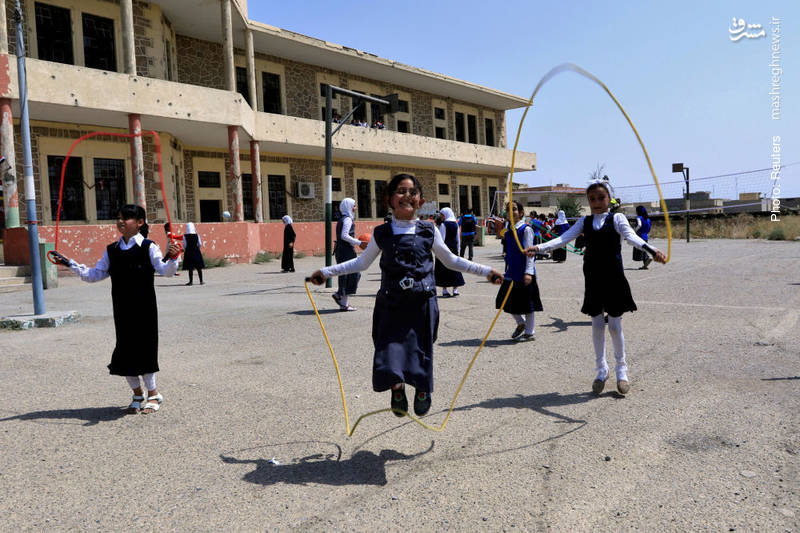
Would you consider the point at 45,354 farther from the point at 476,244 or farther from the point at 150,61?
the point at 476,244

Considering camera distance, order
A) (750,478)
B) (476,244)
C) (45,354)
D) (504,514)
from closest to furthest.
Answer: (504,514)
(750,478)
(45,354)
(476,244)

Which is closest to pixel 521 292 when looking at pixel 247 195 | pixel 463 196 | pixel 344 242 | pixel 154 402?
pixel 344 242

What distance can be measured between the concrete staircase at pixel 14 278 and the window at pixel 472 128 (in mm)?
26807

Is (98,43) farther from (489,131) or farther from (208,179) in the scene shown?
(489,131)

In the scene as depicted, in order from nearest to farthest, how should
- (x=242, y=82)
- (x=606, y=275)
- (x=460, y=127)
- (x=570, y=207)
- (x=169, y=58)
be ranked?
(x=606, y=275) < (x=169, y=58) < (x=242, y=82) < (x=460, y=127) < (x=570, y=207)

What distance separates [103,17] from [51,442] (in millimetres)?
19692

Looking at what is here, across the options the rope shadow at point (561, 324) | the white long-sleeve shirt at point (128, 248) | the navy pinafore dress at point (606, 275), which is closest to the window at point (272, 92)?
the rope shadow at point (561, 324)

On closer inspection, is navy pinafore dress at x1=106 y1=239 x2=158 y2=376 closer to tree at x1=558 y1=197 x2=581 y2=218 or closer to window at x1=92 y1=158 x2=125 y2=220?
window at x1=92 y1=158 x2=125 y2=220

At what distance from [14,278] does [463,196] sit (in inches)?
1034

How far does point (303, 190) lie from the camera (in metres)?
27.6

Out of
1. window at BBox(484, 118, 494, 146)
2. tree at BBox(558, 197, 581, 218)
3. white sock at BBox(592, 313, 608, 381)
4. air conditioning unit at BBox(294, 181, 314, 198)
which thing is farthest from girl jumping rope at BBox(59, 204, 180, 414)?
tree at BBox(558, 197, 581, 218)

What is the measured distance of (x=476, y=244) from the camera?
107 ft

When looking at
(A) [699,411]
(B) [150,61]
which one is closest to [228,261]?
(B) [150,61]

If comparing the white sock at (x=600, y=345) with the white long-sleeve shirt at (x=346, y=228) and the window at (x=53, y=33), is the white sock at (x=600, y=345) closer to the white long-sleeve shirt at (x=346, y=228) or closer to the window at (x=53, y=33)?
the white long-sleeve shirt at (x=346, y=228)
